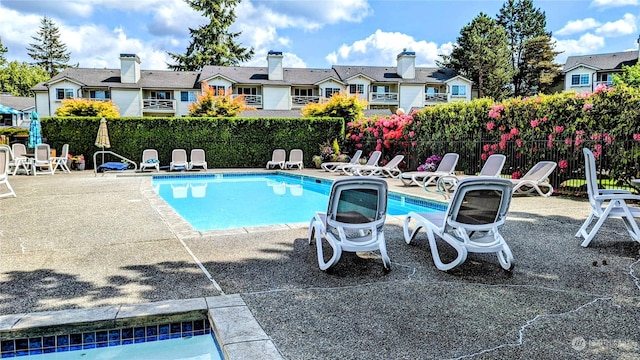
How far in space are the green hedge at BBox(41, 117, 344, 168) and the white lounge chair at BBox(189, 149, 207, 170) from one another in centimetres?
100

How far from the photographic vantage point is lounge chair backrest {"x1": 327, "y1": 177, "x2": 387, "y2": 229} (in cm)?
451

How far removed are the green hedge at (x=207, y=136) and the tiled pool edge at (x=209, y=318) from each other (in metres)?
17.8

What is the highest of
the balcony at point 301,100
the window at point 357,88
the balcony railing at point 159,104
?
the window at point 357,88

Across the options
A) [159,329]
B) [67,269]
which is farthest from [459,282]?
[67,269]

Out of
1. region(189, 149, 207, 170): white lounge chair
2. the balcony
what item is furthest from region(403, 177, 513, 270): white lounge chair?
the balcony

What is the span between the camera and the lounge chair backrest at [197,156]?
19.4 metres

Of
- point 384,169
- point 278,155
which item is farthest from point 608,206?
point 278,155

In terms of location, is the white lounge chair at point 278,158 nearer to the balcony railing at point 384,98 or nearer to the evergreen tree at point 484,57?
the balcony railing at point 384,98

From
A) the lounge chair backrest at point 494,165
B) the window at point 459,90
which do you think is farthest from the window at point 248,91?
the lounge chair backrest at point 494,165

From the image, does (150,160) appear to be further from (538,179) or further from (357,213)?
(357,213)

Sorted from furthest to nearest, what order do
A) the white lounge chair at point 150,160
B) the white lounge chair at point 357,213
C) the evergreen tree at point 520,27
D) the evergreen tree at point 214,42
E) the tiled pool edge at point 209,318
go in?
the evergreen tree at point 520,27, the evergreen tree at point 214,42, the white lounge chair at point 150,160, the white lounge chair at point 357,213, the tiled pool edge at point 209,318

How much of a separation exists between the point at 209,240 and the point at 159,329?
257cm

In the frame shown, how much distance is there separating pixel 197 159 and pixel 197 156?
0.14m

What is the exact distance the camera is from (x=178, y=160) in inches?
747
